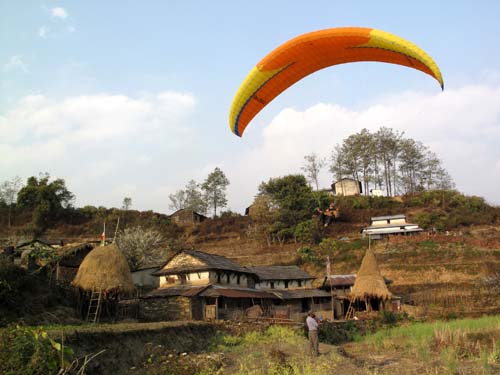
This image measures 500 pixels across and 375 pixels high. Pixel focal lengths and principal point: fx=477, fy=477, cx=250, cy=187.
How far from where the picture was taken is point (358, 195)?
218 feet

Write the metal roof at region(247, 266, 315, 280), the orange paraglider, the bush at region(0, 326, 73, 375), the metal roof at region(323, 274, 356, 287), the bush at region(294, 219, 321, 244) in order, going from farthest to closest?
the bush at region(294, 219, 321, 244)
the metal roof at region(247, 266, 315, 280)
the metal roof at region(323, 274, 356, 287)
the orange paraglider
the bush at region(0, 326, 73, 375)

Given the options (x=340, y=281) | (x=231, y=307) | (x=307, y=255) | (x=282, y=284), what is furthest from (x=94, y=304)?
(x=307, y=255)

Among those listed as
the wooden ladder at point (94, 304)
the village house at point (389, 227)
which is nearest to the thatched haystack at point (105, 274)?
the wooden ladder at point (94, 304)

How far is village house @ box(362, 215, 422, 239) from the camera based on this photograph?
5378 cm

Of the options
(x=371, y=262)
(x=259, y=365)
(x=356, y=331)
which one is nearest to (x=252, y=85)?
(x=259, y=365)

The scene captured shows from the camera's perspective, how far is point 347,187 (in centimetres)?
7175

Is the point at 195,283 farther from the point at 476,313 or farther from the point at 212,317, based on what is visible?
the point at 476,313

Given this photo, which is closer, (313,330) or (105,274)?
(313,330)

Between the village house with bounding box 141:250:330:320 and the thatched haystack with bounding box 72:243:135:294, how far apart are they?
5.37 m

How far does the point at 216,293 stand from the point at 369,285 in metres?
10.8

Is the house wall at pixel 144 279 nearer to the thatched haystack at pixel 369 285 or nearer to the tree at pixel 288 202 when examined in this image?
the thatched haystack at pixel 369 285

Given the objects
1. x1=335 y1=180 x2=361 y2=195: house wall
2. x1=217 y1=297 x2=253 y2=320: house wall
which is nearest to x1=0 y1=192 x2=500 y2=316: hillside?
x1=335 y1=180 x2=361 y2=195: house wall

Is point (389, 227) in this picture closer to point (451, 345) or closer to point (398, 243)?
point (398, 243)

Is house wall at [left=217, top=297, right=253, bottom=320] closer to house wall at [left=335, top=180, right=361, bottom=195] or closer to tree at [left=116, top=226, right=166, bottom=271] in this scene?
tree at [left=116, top=226, right=166, bottom=271]
